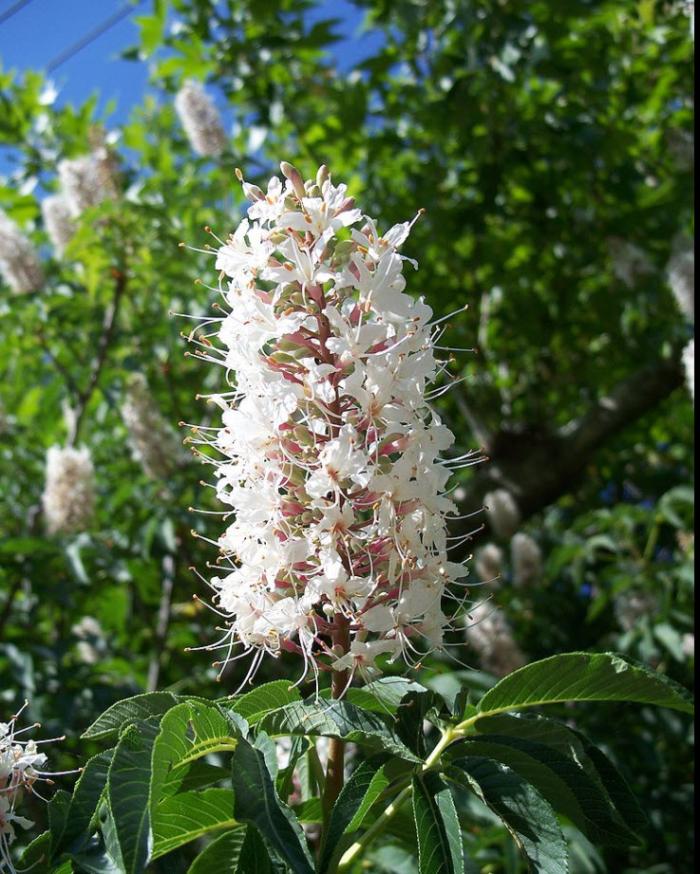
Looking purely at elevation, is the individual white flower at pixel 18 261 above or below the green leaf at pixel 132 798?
above

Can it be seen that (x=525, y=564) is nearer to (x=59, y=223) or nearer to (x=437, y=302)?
(x=437, y=302)

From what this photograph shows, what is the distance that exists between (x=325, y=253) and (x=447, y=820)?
713mm

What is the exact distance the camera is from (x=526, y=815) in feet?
3.03

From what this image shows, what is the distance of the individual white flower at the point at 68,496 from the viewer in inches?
129

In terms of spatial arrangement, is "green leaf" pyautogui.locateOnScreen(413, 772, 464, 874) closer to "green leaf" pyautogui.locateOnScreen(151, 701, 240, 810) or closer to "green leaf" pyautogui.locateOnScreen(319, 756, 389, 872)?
"green leaf" pyautogui.locateOnScreen(319, 756, 389, 872)

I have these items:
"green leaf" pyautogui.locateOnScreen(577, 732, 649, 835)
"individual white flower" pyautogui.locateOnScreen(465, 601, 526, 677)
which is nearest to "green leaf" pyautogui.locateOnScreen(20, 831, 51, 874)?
"green leaf" pyautogui.locateOnScreen(577, 732, 649, 835)

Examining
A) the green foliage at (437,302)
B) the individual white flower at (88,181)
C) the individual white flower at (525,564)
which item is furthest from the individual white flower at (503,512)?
the individual white flower at (88,181)

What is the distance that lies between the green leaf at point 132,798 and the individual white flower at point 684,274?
10.4 ft

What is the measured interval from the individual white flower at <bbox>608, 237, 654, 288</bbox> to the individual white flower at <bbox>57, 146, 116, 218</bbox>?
2.22 meters

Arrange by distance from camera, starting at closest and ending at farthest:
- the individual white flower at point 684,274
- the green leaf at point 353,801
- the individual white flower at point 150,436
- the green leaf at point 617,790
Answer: the green leaf at point 353,801 < the green leaf at point 617,790 < the individual white flower at point 150,436 < the individual white flower at point 684,274

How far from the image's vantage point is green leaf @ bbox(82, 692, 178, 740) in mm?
1001

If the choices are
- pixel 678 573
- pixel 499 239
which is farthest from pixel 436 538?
pixel 499 239

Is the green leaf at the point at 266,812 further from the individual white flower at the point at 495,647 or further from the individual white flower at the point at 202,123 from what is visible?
the individual white flower at the point at 202,123

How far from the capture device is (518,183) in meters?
4.03
